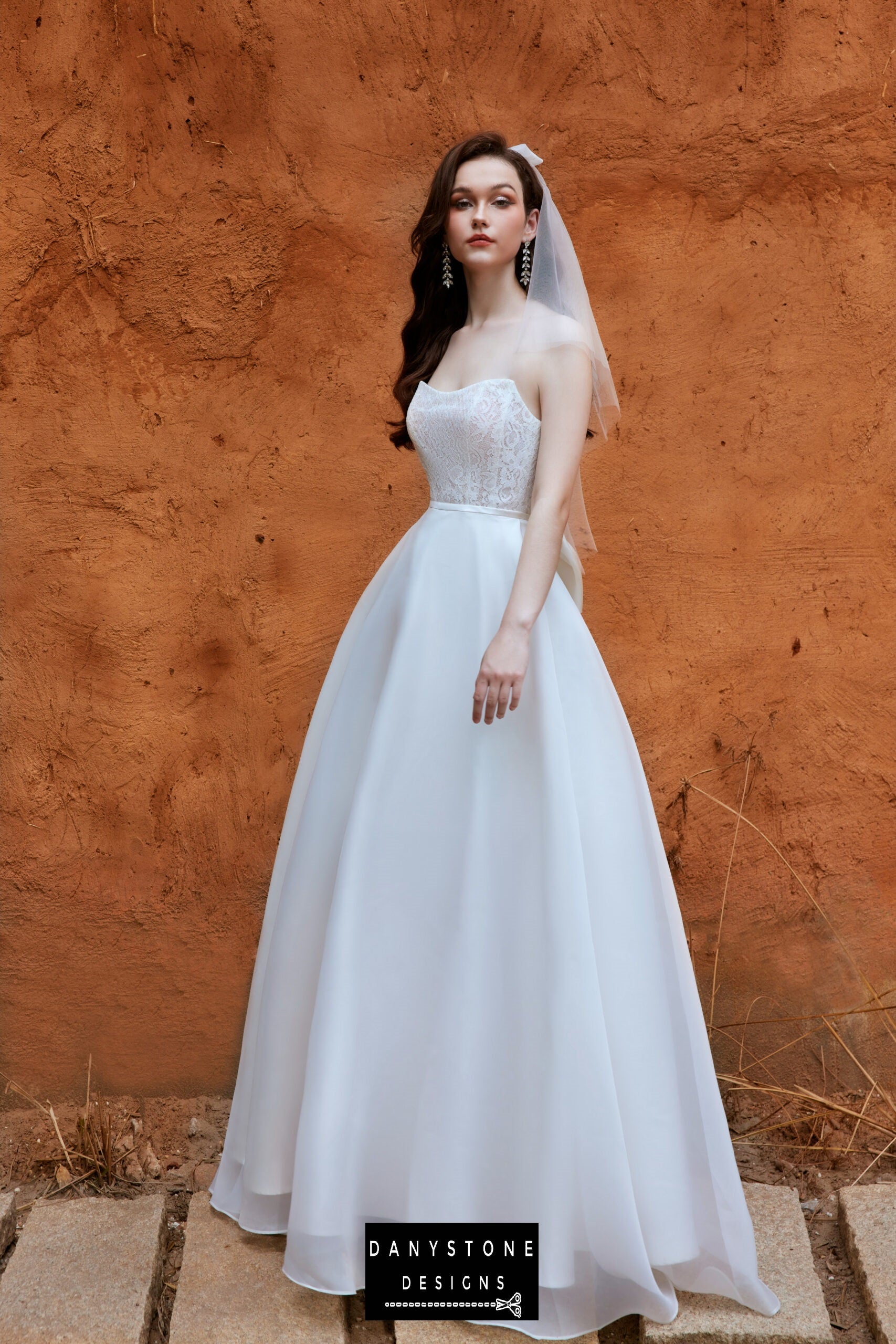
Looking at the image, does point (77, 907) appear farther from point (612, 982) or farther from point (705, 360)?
point (705, 360)

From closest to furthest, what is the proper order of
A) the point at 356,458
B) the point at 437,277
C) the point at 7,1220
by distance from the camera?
the point at 437,277 → the point at 7,1220 → the point at 356,458

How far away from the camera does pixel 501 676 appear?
83.3 inches

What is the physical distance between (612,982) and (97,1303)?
1.28 meters

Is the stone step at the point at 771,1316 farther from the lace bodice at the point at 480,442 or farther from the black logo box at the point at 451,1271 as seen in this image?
the lace bodice at the point at 480,442

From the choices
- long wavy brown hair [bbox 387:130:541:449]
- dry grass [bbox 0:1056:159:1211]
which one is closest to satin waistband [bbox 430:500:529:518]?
long wavy brown hair [bbox 387:130:541:449]

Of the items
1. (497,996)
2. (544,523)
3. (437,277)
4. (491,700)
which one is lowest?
(497,996)

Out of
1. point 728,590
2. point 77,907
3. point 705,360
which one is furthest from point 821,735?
point 77,907

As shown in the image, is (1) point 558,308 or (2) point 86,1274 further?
(2) point 86,1274

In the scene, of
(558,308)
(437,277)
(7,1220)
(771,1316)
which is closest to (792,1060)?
(771,1316)

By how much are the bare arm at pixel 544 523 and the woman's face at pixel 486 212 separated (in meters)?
0.28

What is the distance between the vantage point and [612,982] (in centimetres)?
224

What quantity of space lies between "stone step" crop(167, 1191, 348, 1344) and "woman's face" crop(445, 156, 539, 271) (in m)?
2.12

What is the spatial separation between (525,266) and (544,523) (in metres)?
0.64

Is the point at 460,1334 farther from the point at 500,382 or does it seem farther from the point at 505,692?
the point at 500,382
